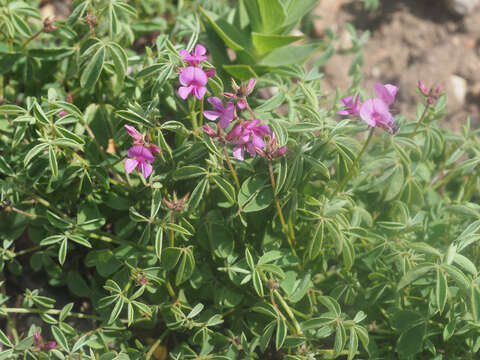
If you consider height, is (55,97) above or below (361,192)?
above

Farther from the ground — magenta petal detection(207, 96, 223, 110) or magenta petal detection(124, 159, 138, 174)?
magenta petal detection(207, 96, 223, 110)

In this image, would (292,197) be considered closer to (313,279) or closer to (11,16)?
(313,279)

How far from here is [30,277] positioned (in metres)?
2.65

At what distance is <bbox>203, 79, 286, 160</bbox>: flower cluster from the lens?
184cm

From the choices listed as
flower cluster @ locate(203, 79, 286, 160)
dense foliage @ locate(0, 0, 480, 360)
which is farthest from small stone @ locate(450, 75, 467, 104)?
flower cluster @ locate(203, 79, 286, 160)

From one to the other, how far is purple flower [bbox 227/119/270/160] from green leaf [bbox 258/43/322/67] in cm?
89

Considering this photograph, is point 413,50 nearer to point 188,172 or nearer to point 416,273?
point 416,273

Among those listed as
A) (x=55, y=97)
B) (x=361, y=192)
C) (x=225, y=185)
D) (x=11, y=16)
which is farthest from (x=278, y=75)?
(x=11, y=16)

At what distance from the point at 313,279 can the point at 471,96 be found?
7.03 feet

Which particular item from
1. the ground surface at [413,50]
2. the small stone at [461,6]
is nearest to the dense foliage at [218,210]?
the ground surface at [413,50]

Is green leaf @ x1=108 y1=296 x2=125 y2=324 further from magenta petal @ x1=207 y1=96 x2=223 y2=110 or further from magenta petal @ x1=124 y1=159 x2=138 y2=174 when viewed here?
magenta petal @ x1=207 y1=96 x2=223 y2=110

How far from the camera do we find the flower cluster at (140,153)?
188 cm

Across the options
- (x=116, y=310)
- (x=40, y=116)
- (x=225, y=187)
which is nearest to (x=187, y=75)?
(x=225, y=187)

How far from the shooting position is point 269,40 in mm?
2592
